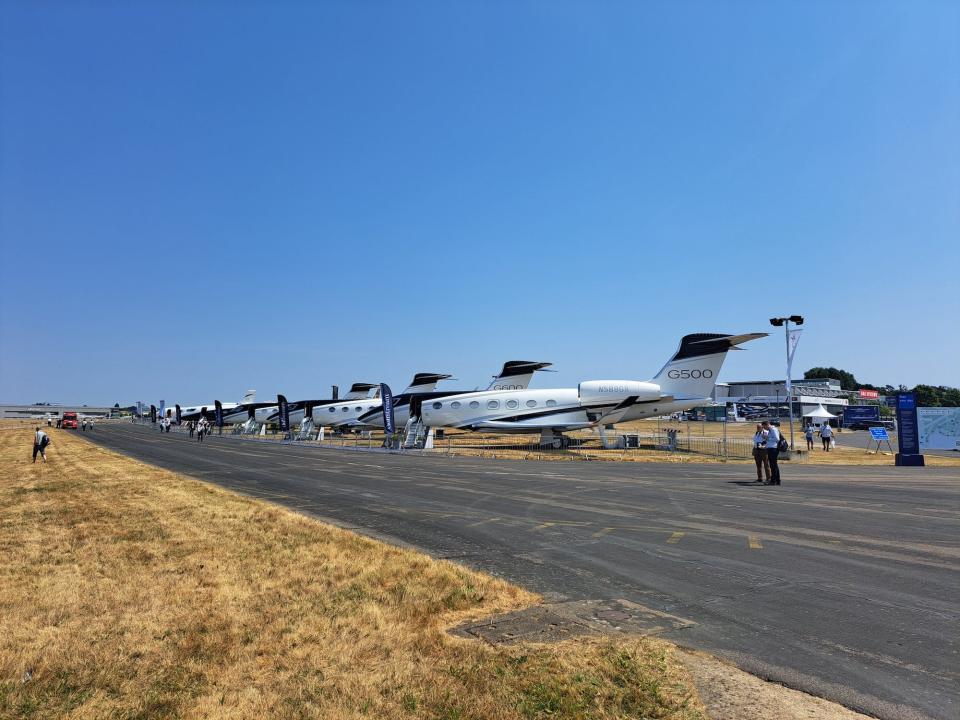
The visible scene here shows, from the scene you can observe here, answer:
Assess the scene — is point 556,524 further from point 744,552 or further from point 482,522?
point 744,552

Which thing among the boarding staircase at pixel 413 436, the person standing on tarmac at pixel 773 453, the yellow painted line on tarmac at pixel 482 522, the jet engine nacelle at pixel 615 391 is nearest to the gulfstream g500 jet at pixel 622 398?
the jet engine nacelle at pixel 615 391

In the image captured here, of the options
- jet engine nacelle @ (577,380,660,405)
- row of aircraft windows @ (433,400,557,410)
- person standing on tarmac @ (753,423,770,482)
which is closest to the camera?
person standing on tarmac @ (753,423,770,482)

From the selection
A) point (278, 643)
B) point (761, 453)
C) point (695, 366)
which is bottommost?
point (278, 643)

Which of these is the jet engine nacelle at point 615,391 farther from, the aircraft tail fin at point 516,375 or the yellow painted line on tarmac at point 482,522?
the yellow painted line on tarmac at point 482,522

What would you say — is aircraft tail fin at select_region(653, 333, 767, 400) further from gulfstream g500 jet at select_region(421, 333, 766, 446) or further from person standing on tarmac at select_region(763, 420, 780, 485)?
person standing on tarmac at select_region(763, 420, 780, 485)

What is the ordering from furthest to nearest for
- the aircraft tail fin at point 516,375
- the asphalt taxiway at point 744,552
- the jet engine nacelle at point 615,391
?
the aircraft tail fin at point 516,375, the jet engine nacelle at point 615,391, the asphalt taxiway at point 744,552

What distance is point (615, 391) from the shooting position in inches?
1457

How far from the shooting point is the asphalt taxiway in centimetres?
457

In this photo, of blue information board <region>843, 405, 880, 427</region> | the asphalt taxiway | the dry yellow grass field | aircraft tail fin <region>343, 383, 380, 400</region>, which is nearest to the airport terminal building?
blue information board <region>843, 405, 880, 427</region>

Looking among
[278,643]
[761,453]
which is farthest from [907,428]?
[278,643]

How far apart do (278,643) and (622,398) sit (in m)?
34.1

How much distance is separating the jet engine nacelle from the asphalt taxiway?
17.8 metres

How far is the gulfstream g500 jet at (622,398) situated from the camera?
36.2 m

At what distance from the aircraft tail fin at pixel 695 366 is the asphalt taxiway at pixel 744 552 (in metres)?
17.4
